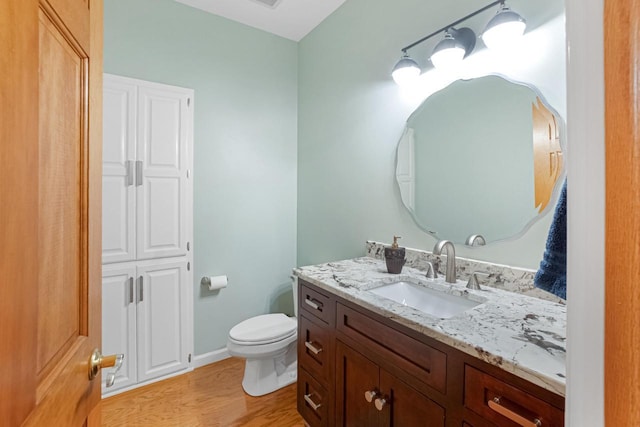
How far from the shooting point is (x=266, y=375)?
2037 mm

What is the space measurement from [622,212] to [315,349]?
55.9 inches

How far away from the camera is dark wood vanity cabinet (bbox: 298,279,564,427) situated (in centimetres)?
77

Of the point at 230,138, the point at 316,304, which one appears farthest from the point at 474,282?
the point at 230,138

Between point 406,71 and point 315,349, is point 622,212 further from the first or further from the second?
point 406,71

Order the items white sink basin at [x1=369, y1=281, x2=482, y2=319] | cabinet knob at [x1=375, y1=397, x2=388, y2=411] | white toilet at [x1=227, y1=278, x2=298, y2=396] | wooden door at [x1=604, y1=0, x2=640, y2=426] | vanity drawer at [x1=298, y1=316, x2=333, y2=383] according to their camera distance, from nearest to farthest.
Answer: wooden door at [x1=604, y1=0, x2=640, y2=426]
cabinet knob at [x1=375, y1=397, x2=388, y2=411]
white sink basin at [x1=369, y1=281, x2=482, y2=319]
vanity drawer at [x1=298, y1=316, x2=333, y2=383]
white toilet at [x1=227, y1=278, x2=298, y2=396]

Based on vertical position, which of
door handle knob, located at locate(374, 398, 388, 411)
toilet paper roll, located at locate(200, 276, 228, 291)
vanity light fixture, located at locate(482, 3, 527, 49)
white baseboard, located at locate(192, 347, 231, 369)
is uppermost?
vanity light fixture, located at locate(482, 3, 527, 49)

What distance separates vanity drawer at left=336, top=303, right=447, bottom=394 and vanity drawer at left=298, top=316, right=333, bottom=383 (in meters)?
0.16

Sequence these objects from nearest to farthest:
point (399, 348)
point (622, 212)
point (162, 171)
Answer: point (622, 212) → point (399, 348) → point (162, 171)

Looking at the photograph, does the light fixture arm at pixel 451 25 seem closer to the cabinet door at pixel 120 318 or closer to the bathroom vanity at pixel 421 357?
the bathroom vanity at pixel 421 357

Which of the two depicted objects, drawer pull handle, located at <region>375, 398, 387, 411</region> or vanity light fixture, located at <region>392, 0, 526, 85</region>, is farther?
vanity light fixture, located at <region>392, 0, 526, 85</region>

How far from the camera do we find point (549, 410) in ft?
2.26

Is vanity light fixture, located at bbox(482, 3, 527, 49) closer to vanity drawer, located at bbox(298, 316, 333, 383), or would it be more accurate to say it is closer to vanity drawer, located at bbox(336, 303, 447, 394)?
vanity drawer, located at bbox(336, 303, 447, 394)

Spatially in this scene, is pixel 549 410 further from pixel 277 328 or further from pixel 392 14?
pixel 392 14

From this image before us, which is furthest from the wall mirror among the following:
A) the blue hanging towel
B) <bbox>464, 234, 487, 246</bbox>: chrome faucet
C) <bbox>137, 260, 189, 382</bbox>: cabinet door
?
<bbox>137, 260, 189, 382</bbox>: cabinet door
